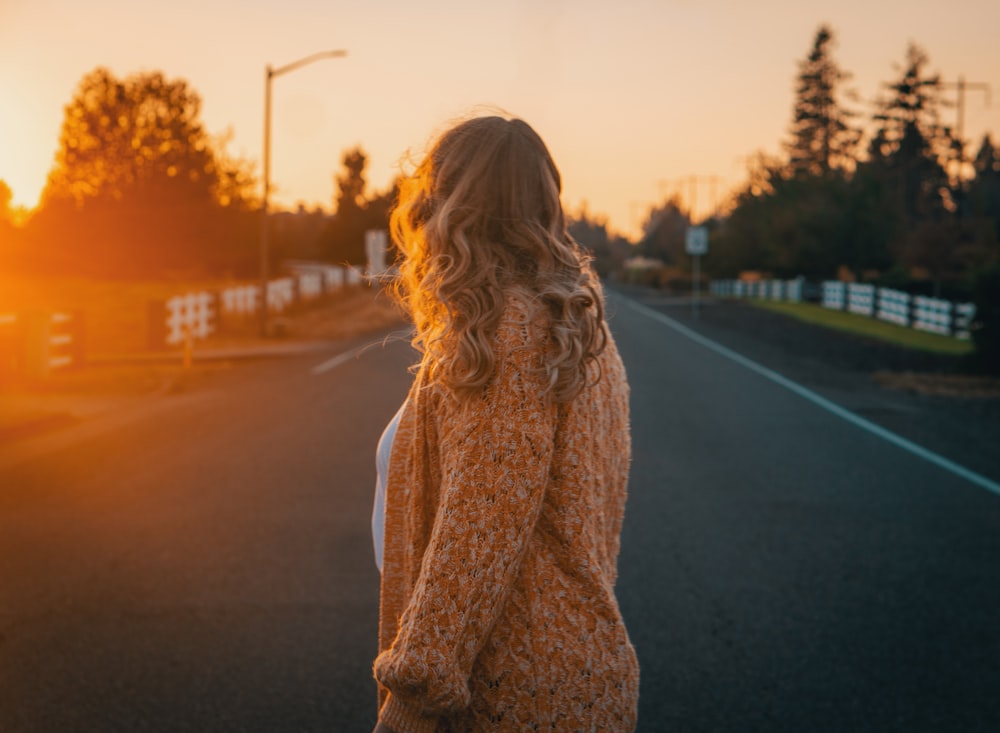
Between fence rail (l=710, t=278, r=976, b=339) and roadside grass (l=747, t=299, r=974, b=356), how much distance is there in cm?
33

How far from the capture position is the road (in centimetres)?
447

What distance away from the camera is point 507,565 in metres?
1.86

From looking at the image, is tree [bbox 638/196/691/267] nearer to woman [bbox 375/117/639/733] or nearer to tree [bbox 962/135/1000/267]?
tree [bbox 962/135/1000/267]

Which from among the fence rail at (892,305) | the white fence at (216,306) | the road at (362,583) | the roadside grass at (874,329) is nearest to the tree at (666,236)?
the fence rail at (892,305)

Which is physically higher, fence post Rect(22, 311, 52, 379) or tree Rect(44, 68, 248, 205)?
tree Rect(44, 68, 248, 205)

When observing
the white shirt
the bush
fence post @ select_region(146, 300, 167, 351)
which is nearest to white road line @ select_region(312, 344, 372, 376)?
fence post @ select_region(146, 300, 167, 351)

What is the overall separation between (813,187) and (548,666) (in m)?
59.3

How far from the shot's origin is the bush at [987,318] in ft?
59.0

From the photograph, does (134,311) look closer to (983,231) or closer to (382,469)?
(983,231)

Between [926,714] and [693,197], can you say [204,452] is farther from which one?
[693,197]

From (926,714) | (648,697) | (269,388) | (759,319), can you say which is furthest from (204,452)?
(759,319)

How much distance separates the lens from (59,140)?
47.1 metres

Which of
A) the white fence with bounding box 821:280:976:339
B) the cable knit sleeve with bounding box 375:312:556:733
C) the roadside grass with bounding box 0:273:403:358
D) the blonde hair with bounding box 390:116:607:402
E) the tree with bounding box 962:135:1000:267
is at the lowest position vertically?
the roadside grass with bounding box 0:273:403:358

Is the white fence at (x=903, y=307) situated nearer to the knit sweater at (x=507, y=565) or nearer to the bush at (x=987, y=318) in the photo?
the bush at (x=987, y=318)
